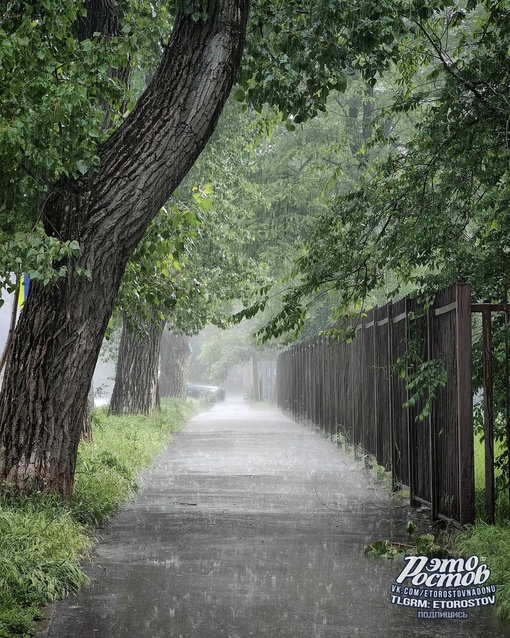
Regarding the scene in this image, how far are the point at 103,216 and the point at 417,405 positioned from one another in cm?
384

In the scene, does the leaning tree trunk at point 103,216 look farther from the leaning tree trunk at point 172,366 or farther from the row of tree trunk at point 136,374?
the leaning tree trunk at point 172,366

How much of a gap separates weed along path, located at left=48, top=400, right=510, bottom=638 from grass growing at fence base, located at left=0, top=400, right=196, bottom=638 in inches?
6.3

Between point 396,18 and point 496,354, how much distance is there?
3.09 m

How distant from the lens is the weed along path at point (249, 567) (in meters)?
5.64

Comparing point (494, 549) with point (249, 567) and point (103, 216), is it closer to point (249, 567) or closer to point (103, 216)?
point (249, 567)

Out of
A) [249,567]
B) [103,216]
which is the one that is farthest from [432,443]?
[103,216]

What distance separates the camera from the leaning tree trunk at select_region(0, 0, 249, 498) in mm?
8648

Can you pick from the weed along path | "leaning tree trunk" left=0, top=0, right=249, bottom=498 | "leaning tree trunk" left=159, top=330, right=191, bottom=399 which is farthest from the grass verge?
"leaning tree trunk" left=159, top=330, right=191, bottom=399

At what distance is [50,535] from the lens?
7516mm

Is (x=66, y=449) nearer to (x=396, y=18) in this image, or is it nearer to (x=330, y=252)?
(x=330, y=252)

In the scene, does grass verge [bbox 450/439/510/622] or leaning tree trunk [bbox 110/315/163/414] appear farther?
leaning tree trunk [bbox 110/315/163/414]

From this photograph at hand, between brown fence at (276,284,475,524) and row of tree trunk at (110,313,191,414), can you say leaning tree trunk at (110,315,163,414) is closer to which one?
row of tree trunk at (110,313,191,414)

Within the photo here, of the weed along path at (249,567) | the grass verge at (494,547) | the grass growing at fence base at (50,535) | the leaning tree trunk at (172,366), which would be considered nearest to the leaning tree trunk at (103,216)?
the grass growing at fence base at (50,535)

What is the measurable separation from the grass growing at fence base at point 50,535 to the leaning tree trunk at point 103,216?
0.52 metres
